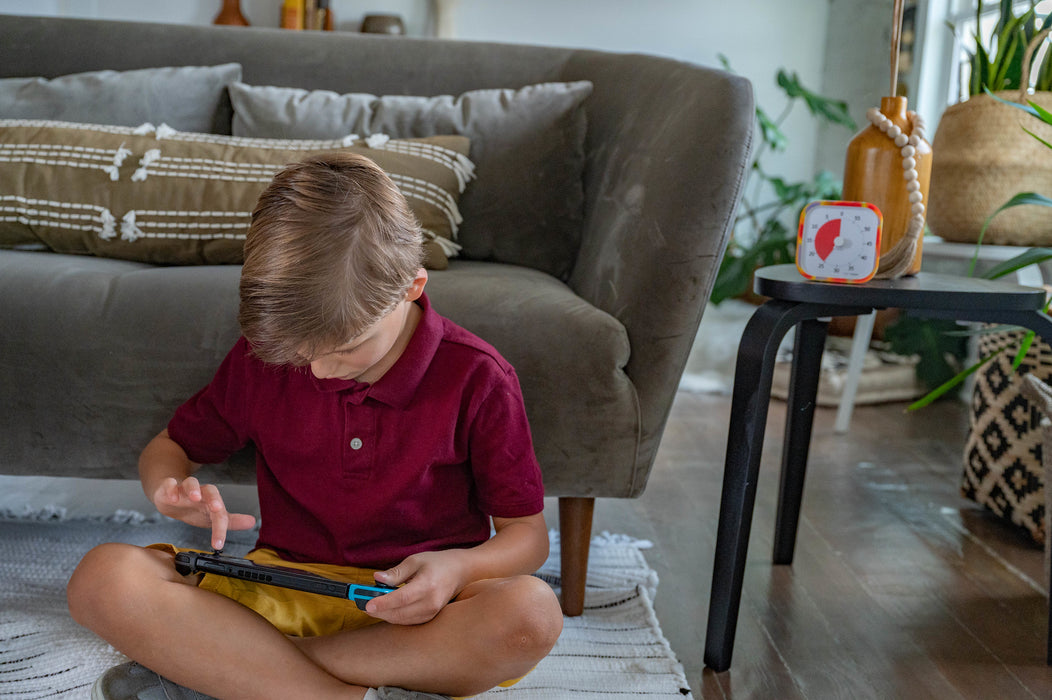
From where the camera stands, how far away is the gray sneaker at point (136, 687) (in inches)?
30.8

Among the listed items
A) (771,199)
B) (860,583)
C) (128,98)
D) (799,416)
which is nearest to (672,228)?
(799,416)

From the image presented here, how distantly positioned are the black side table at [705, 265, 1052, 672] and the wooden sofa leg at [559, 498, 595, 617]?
166mm

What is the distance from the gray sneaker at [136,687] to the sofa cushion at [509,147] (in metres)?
0.76

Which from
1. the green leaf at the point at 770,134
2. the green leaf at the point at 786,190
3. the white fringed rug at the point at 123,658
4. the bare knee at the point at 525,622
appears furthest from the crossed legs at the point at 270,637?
the green leaf at the point at 770,134

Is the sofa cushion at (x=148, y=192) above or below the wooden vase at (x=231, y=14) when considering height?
below

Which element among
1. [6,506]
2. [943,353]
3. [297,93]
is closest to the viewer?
[6,506]

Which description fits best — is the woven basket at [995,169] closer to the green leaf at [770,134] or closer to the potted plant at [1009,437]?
the potted plant at [1009,437]

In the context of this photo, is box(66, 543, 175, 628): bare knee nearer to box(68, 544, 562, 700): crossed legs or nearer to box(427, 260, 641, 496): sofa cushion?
box(68, 544, 562, 700): crossed legs

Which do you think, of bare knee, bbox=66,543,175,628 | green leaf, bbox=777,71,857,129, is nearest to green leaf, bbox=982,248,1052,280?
bare knee, bbox=66,543,175,628

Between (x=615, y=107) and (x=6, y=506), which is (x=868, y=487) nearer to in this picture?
(x=615, y=107)

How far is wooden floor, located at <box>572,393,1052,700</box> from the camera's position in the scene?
1008mm

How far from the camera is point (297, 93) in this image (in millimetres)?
1459

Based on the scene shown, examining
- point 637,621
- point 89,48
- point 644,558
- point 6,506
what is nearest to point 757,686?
point 637,621

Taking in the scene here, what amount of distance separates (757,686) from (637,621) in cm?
17
